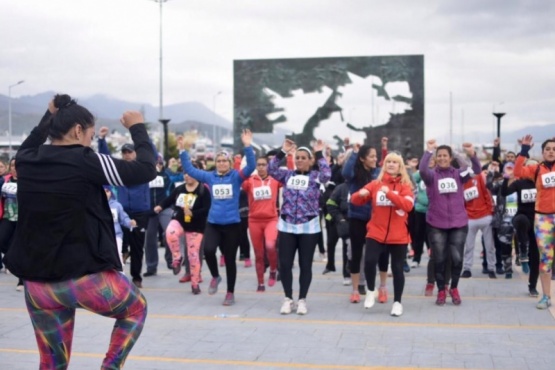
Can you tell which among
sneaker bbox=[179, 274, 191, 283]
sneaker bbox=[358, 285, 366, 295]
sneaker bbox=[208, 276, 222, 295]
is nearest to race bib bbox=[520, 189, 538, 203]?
sneaker bbox=[358, 285, 366, 295]

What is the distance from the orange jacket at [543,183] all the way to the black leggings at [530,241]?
2.18ft

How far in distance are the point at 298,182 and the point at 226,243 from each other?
4.23 feet

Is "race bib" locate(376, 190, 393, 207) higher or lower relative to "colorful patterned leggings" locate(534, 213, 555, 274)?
higher

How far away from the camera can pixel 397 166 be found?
9125 mm

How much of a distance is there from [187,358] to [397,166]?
3589 mm

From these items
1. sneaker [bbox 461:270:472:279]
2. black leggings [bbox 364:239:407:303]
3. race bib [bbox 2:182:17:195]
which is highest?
race bib [bbox 2:182:17:195]

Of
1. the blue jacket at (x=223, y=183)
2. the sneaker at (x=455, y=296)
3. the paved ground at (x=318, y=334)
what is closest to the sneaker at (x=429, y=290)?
the paved ground at (x=318, y=334)

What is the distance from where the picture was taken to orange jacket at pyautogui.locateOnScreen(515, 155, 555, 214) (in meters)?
9.12

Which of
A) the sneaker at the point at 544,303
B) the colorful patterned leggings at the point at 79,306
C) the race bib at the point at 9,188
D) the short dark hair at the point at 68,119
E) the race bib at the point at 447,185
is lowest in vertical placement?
the sneaker at the point at 544,303

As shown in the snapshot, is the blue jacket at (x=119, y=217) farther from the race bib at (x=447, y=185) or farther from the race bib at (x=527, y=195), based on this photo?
the race bib at (x=527, y=195)

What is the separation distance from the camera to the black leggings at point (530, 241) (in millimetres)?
9758

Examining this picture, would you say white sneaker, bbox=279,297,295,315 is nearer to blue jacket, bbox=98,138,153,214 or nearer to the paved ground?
the paved ground

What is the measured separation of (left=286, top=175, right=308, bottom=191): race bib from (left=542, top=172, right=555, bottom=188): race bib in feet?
9.11

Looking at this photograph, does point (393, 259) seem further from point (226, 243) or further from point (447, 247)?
point (226, 243)
